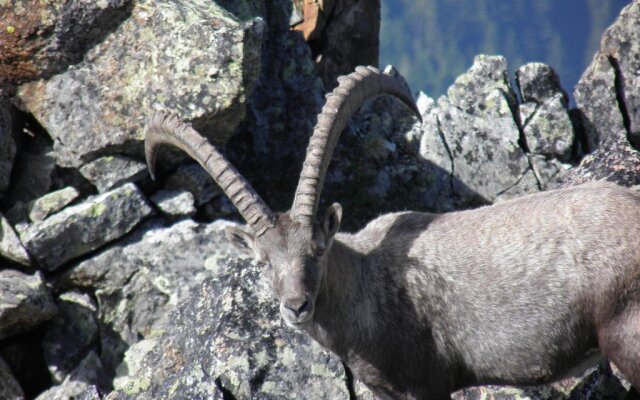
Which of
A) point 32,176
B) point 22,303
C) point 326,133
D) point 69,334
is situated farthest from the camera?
point 32,176

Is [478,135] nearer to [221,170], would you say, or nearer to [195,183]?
[195,183]

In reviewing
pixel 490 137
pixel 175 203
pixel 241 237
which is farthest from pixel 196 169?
pixel 490 137

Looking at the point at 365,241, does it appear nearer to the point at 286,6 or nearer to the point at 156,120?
the point at 156,120

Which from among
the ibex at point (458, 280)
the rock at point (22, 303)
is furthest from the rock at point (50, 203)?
the ibex at point (458, 280)

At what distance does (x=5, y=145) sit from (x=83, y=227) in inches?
90.6

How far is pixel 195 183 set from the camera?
14.9 metres

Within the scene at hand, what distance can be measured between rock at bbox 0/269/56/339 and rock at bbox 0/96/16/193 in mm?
2110

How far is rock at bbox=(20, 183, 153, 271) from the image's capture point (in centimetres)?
1385

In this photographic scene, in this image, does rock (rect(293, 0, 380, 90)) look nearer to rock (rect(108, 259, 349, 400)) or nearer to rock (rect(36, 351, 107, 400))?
rock (rect(108, 259, 349, 400))

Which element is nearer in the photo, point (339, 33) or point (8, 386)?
point (8, 386)

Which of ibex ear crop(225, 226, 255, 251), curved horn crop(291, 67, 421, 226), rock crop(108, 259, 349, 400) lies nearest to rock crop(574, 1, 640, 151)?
curved horn crop(291, 67, 421, 226)

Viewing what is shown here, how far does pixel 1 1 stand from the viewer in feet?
50.1

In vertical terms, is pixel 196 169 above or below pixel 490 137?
above

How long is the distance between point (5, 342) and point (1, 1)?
6920mm
